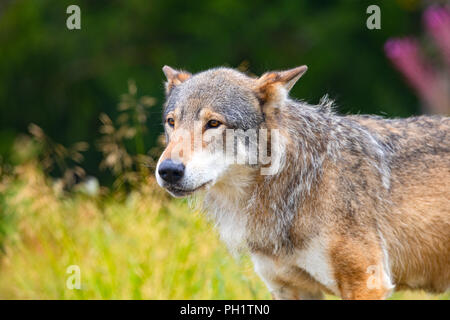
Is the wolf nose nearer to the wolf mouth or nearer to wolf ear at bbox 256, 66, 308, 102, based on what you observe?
the wolf mouth

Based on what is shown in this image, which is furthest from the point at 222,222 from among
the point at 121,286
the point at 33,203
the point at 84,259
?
the point at 33,203

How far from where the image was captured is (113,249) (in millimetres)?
5898

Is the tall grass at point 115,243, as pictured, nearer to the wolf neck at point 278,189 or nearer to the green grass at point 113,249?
the green grass at point 113,249

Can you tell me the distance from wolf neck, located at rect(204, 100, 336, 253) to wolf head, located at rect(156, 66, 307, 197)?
112 mm

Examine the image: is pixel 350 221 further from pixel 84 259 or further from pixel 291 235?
pixel 84 259

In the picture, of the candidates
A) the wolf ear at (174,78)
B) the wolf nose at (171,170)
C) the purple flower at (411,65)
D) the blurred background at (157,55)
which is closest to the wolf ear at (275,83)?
the wolf ear at (174,78)

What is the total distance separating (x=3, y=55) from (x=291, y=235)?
391 inches

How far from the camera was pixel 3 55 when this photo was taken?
12.5 m

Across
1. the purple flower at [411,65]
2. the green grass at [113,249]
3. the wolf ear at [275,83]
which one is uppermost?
the purple flower at [411,65]

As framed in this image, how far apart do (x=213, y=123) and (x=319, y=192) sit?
74cm

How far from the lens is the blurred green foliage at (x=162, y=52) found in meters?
12.3

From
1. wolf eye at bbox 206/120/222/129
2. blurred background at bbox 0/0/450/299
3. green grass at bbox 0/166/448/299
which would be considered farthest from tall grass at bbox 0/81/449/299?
blurred background at bbox 0/0/450/299

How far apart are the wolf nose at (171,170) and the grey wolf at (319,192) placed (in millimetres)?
75

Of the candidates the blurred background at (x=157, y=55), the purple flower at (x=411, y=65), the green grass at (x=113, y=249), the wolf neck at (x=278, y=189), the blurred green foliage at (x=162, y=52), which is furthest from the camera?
the blurred green foliage at (x=162, y=52)
